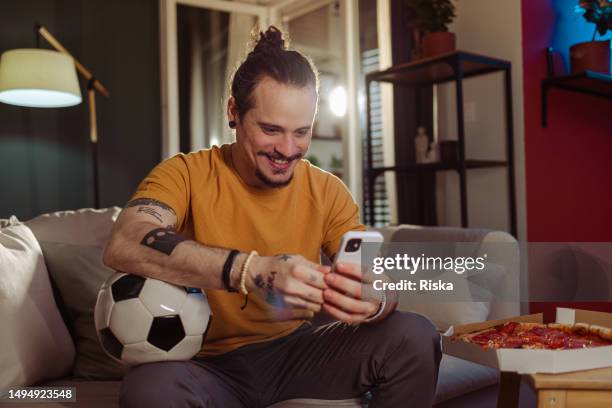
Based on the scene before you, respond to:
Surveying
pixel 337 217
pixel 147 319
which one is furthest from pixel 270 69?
pixel 147 319

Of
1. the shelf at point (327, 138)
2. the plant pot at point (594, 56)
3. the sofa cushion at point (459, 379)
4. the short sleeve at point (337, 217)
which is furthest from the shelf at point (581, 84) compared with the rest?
the shelf at point (327, 138)

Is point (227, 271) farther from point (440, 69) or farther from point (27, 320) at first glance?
point (440, 69)

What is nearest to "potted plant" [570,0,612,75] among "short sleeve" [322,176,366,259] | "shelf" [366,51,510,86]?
"shelf" [366,51,510,86]

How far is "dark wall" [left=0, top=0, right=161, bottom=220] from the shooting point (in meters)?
3.99

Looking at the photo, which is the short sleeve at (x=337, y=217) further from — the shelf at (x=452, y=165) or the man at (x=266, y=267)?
the shelf at (x=452, y=165)

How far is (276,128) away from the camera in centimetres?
131

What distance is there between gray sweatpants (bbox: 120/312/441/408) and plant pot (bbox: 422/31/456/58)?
6.67 feet

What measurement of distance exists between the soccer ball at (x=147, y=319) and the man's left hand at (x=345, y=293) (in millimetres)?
238

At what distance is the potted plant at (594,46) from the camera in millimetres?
2650

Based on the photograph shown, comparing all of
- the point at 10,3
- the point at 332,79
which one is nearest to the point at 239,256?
the point at 10,3

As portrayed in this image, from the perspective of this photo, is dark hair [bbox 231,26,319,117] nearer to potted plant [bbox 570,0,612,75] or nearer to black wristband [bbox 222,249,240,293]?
black wristband [bbox 222,249,240,293]

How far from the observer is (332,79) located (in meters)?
6.16

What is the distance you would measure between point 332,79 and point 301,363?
5.14 m

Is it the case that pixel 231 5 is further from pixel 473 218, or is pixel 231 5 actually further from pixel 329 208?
pixel 329 208
